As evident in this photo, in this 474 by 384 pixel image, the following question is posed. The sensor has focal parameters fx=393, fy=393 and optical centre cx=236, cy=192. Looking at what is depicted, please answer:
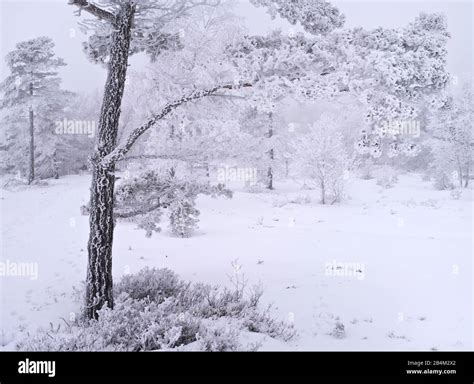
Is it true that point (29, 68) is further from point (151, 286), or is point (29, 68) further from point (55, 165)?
point (151, 286)

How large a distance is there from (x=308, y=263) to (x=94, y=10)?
7988 millimetres

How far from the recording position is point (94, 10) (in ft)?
18.9

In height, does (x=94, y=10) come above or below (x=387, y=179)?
above

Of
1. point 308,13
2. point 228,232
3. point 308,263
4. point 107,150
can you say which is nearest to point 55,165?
point 228,232

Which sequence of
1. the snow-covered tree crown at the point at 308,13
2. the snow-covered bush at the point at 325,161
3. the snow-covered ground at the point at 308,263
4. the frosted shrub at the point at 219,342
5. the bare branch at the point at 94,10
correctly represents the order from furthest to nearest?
the snow-covered bush at the point at 325,161
the snow-covered ground at the point at 308,263
the snow-covered tree crown at the point at 308,13
the bare branch at the point at 94,10
the frosted shrub at the point at 219,342

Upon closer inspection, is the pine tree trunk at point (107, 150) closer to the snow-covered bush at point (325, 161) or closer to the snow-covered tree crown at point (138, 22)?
the snow-covered tree crown at point (138, 22)

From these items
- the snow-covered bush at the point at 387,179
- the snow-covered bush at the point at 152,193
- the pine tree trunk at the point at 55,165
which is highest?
the pine tree trunk at the point at 55,165

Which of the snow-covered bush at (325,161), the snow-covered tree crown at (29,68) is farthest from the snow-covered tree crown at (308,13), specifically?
the snow-covered tree crown at (29,68)

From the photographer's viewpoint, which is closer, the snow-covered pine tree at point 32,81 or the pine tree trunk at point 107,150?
the pine tree trunk at point 107,150

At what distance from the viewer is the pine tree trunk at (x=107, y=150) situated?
19.9 feet

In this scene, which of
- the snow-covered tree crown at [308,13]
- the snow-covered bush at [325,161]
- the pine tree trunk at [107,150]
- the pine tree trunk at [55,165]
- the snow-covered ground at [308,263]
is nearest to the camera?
the snow-covered tree crown at [308,13]

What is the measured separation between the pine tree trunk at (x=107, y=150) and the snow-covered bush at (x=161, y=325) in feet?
2.23

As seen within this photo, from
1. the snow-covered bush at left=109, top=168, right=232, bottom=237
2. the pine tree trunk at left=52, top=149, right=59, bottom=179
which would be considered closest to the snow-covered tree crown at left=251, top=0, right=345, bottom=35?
the snow-covered bush at left=109, top=168, right=232, bottom=237
